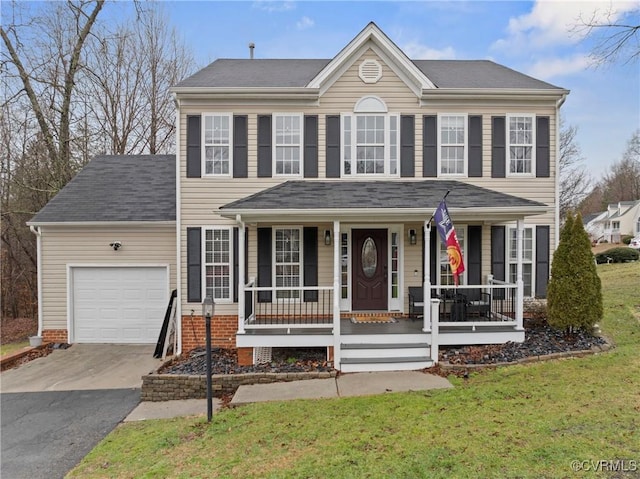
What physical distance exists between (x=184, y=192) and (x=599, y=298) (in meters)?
9.63

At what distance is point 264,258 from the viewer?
349 inches

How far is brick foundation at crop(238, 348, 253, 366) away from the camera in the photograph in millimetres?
7521

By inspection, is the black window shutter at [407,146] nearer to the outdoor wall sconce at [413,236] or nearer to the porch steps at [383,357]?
the outdoor wall sconce at [413,236]

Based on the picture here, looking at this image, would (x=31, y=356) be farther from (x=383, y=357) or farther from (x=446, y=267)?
(x=446, y=267)

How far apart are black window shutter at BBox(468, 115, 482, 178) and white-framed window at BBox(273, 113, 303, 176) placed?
4.35m

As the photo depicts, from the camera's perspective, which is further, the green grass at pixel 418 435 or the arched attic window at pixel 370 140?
the arched attic window at pixel 370 140

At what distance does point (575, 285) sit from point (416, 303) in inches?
126

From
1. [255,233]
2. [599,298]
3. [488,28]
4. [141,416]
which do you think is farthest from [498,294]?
[488,28]

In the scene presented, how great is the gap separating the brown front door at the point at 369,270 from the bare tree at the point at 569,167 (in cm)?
2050

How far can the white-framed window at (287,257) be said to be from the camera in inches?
351

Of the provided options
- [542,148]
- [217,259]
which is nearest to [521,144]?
[542,148]

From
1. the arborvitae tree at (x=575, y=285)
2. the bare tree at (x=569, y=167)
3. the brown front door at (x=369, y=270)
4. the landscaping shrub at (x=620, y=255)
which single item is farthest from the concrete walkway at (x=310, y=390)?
the landscaping shrub at (x=620, y=255)

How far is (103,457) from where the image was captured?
4.55 meters

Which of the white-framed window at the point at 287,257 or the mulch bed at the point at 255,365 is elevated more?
the white-framed window at the point at 287,257
